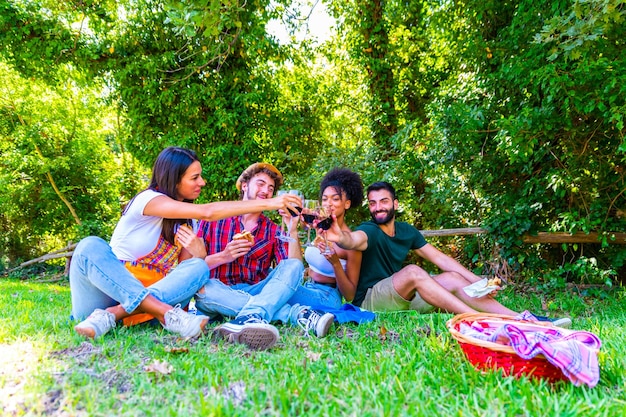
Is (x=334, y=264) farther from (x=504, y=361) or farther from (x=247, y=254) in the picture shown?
(x=504, y=361)

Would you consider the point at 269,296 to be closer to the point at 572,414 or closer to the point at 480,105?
the point at 572,414

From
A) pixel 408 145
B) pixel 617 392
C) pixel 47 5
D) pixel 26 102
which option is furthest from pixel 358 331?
pixel 26 102

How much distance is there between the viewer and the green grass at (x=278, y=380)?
1.68 meters

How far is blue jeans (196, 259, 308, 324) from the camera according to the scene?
306 centimetres

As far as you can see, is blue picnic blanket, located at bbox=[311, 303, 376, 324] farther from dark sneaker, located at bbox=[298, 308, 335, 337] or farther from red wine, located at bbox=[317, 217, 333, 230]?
red wine, located at bbox=[317, 217, 333, 230]

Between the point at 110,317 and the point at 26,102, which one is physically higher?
the point at 26,102

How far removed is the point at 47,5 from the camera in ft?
26.9

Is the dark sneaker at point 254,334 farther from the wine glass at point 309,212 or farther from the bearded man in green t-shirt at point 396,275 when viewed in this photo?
the bearded man in green t-shirt at point 396,275

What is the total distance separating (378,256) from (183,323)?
180 centimetres

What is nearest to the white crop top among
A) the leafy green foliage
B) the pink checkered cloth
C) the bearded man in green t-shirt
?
the bearded man in green t-shirt

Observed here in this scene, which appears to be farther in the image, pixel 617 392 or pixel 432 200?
pixel 432 200

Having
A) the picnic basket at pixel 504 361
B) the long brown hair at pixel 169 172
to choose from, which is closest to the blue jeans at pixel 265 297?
the long brown hair at pixel 169 172

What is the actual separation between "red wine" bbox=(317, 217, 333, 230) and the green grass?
77 centimetres

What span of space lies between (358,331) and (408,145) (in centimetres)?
415
